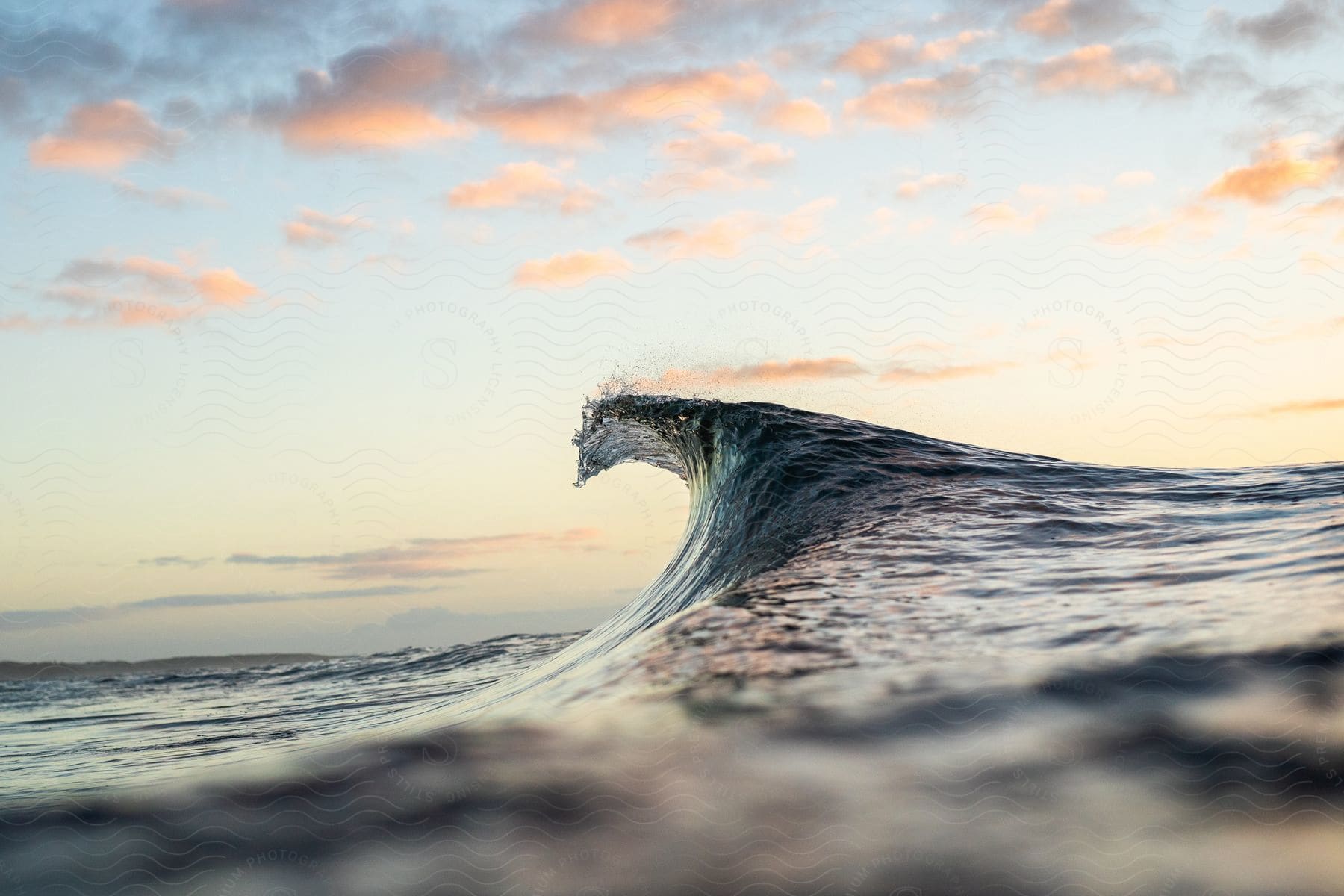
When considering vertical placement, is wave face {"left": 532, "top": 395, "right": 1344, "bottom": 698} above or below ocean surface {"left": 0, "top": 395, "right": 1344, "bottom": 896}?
above

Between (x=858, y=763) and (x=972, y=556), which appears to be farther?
(x=972, y=556)

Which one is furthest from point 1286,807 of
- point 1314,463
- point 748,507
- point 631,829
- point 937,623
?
point 1314,463

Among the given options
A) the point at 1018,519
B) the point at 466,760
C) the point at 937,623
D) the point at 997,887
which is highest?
the point at 1018,519

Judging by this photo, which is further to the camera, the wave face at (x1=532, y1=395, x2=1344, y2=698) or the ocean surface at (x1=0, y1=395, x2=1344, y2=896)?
the wave face at (x1=532, y1=395, x2=1344, y2=698)

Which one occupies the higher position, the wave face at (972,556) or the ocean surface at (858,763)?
the wave face at (972,556)

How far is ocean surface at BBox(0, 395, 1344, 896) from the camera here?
2766 millimetres

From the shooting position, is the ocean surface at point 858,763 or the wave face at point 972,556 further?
the wave face at point 972,556

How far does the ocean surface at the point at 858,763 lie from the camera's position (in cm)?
277

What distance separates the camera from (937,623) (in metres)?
4.10

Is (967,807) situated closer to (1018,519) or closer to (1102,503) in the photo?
(1018,519)

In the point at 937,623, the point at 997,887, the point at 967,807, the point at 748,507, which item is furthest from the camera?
the point at 748,507

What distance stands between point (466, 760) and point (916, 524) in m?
3.46

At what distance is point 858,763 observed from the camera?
311 cm

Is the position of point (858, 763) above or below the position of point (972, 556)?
below
